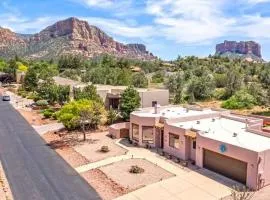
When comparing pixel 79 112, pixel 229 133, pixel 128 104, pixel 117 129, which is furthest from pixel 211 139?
pixel 128 104

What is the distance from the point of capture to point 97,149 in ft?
111

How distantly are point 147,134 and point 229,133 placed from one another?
9.09 m

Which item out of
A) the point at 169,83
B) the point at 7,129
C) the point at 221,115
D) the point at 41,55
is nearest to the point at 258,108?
the point at 169,83

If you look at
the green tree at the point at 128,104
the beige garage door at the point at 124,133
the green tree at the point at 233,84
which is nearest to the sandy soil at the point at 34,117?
the green tree at the point at 128,104

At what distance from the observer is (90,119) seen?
3953 cm

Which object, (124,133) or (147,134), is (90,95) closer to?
(124,133)

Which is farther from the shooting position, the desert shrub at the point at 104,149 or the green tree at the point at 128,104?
the green tree at the point at 128,104

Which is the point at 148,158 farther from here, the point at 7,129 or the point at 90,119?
the point at 7,129

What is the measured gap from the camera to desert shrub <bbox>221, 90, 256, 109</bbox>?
59250 mm

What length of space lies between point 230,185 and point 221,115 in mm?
14133

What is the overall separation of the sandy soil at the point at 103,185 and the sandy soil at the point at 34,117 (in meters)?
22.4

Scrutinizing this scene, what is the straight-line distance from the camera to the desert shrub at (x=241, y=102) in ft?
194

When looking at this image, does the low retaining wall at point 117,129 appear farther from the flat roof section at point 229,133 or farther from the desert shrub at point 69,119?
the flat roof section at point 229,133

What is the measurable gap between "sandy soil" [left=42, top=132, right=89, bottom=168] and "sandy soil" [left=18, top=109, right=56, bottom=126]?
7.48 meters
